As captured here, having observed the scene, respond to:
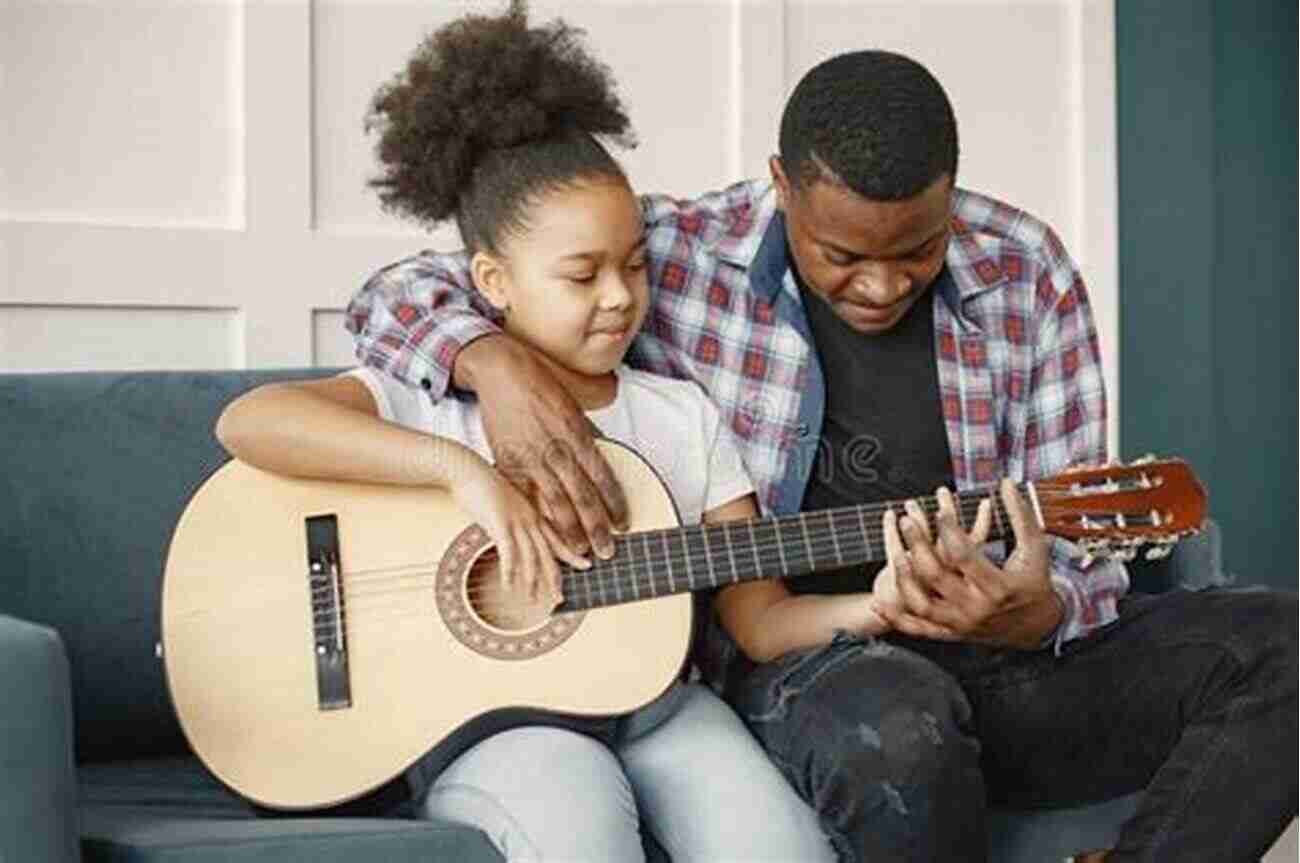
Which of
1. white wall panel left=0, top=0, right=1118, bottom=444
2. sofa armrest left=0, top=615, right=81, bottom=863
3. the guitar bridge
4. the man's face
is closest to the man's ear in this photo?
the man's face

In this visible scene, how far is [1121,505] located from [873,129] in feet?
1.26

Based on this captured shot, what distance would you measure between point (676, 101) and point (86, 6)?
89 cm

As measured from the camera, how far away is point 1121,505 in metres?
1.70

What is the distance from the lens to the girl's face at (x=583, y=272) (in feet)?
5.88

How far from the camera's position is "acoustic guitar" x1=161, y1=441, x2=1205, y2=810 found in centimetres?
166

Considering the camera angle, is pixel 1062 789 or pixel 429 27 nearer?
pixel 1062 789

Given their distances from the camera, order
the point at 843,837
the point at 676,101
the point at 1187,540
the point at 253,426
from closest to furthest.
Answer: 1. the point at 843,837
2. the point at 253,426
3. the point at 1187,540
4. the point at 676,101

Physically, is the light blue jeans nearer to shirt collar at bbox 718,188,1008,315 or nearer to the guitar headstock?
the guitar headstock

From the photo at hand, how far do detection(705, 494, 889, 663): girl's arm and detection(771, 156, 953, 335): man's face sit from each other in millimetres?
210

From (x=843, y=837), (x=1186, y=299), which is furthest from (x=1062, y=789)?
(x=1186, y=299)

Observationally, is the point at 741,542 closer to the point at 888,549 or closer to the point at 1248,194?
the point at 888,549

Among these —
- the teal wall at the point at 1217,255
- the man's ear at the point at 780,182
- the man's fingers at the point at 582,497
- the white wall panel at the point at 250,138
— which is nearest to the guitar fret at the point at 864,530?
the man's fingers at the point at 582,497

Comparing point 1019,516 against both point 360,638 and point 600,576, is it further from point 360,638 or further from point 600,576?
point 360,638

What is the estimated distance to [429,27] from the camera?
110 inches
